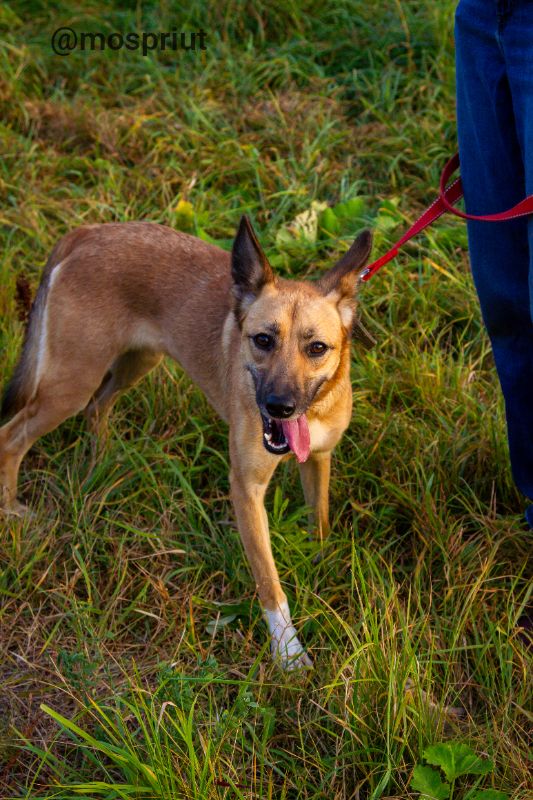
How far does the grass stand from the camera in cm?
276

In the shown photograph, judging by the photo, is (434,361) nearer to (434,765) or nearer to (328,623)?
(328,623)

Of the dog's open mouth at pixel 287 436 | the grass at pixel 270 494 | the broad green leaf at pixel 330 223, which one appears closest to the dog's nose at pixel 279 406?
the dog's open mouth at pixel 287 436

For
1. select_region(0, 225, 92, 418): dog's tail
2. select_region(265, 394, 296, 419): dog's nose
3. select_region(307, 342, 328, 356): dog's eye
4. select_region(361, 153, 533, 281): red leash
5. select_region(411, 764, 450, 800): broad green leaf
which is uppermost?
select_region(361, 153, 533, 281): red leash

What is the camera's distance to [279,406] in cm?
309

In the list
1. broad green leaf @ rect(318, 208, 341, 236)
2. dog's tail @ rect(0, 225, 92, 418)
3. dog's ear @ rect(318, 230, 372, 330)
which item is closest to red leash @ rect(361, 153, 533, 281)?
dog's ear @ rect(318, 230, 372, 330)

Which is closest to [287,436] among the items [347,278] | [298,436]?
[298,436]

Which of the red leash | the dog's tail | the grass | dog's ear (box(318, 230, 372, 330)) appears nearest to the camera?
the grass

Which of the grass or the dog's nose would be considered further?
the dog's nose

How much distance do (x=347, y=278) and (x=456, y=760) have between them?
1.73 meters

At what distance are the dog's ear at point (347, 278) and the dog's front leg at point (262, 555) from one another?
66 centimetres

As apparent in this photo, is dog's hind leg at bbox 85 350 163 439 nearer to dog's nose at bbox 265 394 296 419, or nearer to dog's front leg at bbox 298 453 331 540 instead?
dog's front leg at bbox 298 453 331 540

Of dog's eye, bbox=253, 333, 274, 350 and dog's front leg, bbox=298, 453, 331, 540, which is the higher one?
dog's eye, bbox=253, 333, 274, 350

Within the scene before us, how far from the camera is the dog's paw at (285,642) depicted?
3102mm

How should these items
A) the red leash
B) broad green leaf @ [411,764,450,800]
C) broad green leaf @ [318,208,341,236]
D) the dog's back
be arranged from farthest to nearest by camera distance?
broad green leaf @ [318,208,341,236]
the dog's back
the red leash
broad green leaf @ [411,764,450,800]
